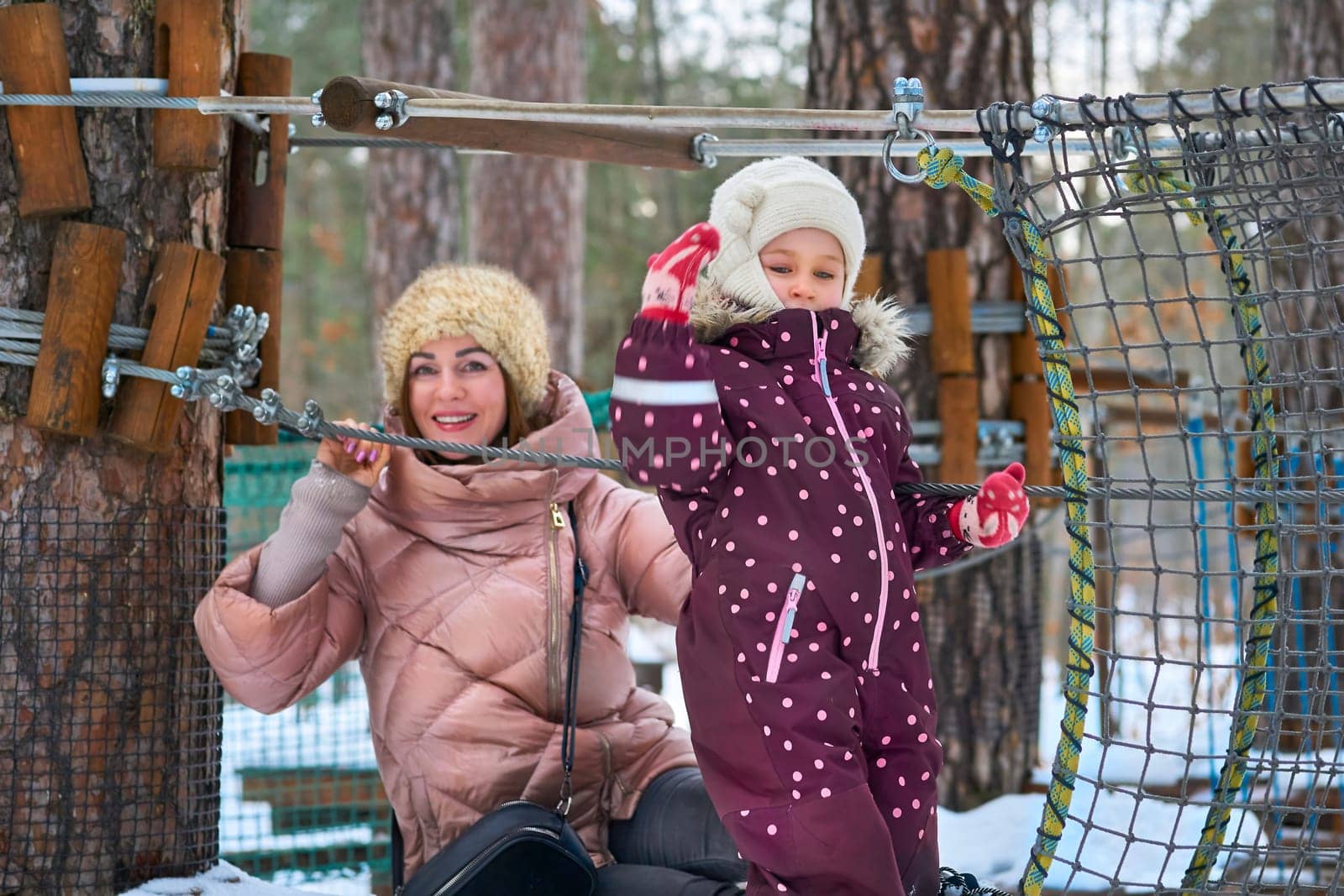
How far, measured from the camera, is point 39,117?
217cm

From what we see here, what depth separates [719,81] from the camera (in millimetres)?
13516

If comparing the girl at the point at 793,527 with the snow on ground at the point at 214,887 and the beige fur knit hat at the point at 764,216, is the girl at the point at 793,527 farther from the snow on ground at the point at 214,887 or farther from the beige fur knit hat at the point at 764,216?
the snow on ground at the point at 214,887

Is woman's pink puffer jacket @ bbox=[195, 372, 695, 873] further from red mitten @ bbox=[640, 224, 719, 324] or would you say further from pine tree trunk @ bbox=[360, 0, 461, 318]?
pine tree trunk @ bbox=[360, 0, 461, 318]

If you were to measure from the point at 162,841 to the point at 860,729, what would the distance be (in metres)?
1.31

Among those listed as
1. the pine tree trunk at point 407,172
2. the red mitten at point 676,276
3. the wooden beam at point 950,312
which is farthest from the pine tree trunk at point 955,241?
the pine tree trunk at point 407,172

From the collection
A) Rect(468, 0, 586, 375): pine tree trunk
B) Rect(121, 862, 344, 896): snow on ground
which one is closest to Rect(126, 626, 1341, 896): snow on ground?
Rect(121, 862, 344, 896): snow on ground

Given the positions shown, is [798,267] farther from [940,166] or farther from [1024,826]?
[1024,826]

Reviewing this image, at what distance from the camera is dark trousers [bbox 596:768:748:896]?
2264mm

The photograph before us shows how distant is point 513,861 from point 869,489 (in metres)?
0.86

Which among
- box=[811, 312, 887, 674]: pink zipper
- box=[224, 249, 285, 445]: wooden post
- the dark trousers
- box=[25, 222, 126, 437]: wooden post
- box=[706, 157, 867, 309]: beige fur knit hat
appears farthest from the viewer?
box=[224, 249, 285, 445]: wooden post

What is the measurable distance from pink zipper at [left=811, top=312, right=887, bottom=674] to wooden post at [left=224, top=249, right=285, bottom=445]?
109cm

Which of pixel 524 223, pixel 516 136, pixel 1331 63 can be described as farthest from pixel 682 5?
pixel 516 136

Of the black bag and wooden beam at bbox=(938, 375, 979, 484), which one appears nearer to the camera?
the black bag

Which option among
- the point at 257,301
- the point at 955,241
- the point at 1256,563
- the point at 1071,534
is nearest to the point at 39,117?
the point at 257,301
